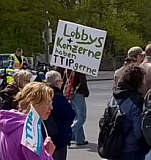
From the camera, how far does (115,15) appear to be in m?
43.9

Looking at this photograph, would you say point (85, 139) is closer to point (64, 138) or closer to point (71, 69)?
point (71, 69)

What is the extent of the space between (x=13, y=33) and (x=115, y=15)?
10.6 meters

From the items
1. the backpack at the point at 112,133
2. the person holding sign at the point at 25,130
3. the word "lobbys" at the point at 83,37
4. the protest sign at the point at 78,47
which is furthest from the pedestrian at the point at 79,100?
the person holding sign at the point at 25,130

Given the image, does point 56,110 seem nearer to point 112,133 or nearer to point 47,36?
point 112,133

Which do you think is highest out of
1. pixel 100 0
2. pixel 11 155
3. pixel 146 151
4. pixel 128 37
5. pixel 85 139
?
pixel 11 155

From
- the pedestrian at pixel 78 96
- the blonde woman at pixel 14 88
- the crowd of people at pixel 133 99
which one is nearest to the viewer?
the crowd of people at pixel 133 99

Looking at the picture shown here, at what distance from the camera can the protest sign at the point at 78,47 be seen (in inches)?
347

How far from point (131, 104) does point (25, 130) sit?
5.69 ft

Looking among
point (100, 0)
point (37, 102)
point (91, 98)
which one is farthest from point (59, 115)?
point (100, 0)

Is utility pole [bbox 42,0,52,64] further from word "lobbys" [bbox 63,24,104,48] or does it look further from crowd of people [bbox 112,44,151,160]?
crowd of people [bbox 112,44,151,160]

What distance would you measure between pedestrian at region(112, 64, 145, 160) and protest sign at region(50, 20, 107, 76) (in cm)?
371

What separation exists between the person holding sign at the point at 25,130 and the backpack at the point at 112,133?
50.6 inches

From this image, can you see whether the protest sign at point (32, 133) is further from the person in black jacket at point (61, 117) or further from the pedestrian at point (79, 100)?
the pedestrian at point (79, 100)

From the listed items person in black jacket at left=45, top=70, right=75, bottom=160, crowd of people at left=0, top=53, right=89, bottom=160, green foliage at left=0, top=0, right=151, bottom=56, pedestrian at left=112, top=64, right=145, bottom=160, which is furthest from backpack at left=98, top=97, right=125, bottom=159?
green foliage at left=0, top=0, right=151, bottom=56
